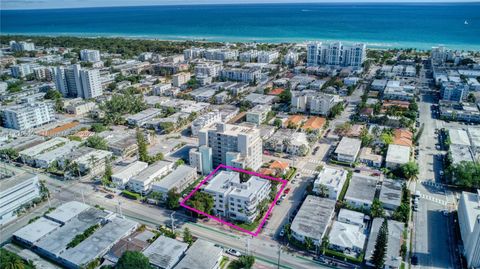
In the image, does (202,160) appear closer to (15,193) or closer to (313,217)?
(313,217)

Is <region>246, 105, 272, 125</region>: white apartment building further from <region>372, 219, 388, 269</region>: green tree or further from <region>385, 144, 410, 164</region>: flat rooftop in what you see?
<region>372, 219, 388, 269</region>: green tree

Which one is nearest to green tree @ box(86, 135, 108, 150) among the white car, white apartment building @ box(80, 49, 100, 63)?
the white car

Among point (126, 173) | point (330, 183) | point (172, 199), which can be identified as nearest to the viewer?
point (172, 199)

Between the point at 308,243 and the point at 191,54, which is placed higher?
the point at 191,54

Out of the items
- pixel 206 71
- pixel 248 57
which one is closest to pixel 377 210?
pixel 206 71

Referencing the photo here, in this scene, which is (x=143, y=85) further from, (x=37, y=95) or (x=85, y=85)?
(x=37, y=95)

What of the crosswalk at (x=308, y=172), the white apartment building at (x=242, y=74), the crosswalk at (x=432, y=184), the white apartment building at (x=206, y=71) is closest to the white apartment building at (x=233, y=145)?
the crosswalk at (x=308, y=172)
